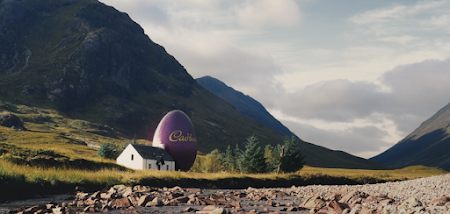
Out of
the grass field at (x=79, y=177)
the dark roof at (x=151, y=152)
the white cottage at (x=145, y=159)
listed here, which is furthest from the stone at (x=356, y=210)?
the dark roof at (x=151, y=152)

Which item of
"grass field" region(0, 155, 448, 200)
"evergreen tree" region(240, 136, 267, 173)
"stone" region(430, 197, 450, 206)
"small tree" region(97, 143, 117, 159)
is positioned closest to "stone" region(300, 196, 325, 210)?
"stone" region(430, 197, 450, 206)

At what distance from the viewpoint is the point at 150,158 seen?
61406mm

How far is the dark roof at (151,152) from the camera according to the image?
61.6m

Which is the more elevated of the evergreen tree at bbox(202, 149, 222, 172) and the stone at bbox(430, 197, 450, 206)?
the evergreen tree at bbox(202, 149, 222, 172)

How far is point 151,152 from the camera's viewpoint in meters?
63.0

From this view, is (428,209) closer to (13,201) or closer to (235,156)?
(13,201)

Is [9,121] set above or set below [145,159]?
above

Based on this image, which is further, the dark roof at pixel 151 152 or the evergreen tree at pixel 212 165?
the evergreen tree at pixel 212 165

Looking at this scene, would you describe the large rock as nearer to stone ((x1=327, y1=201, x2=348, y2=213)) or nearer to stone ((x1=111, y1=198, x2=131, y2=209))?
stone ((x1=111, y1=198, x2=131, y2=209))

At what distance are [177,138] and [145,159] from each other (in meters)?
8.86

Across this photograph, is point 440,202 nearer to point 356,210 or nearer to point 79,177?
point 356,210

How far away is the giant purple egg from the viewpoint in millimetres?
67875

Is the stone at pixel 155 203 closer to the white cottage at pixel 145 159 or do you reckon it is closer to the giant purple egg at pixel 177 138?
the white cottage at pixel 145 159

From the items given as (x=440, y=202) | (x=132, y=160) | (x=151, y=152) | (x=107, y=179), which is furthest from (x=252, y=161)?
(x=440, y=202)
